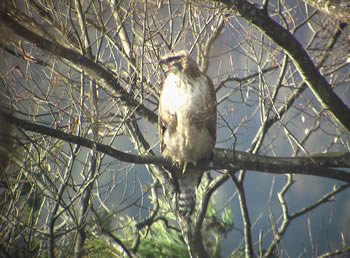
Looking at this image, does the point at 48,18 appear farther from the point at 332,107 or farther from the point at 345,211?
the point at 345,211

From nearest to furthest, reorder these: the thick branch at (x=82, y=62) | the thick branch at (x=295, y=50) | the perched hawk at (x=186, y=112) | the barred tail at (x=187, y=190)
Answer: the thick branch at (x=82, y=62) < the thick branch at (x=295, y=50) < the perched hawk at (x=186, y=112) < the barred tail at (x=187, y=190)

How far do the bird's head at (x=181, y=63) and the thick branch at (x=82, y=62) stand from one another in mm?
376

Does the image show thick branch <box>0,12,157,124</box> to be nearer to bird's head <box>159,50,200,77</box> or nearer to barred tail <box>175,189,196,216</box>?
bird's head <box>159,50,200,77</box>

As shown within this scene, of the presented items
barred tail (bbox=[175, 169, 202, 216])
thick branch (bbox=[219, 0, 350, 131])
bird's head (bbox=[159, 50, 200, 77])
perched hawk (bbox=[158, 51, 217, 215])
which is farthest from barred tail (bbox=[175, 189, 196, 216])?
thick branch (bbox=[219, 0, 350, 131])

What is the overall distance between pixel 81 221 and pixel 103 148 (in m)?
0.86

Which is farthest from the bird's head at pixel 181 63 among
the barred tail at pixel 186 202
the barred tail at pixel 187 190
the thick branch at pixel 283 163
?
the barred tail at pixel 186 202

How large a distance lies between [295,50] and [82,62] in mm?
1402

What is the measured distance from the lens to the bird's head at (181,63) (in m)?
2.16

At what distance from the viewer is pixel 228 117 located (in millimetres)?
3449

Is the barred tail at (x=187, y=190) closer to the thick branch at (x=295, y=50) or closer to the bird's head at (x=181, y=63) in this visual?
the bird's head at (x=181, y=63)

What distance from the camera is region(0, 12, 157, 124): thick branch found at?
3.96 ft

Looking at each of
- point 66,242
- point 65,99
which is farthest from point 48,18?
point 66,242

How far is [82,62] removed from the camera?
1.92 meters

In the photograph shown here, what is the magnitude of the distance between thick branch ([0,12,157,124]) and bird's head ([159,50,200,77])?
1.23 ft
